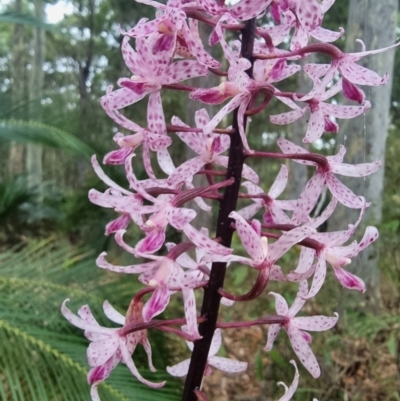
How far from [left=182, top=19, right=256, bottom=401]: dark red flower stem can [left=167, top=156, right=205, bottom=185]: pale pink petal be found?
0.07m

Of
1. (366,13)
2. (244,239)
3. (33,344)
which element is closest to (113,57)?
(366,13)

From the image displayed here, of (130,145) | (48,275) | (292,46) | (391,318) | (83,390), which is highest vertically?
(292,46)

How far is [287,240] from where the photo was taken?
77 cm

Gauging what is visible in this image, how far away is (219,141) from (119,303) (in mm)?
1202

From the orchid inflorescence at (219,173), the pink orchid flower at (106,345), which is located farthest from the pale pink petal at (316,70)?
the pink orchid flower at (106,345)

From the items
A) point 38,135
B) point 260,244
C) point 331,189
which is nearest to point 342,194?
point 331,189

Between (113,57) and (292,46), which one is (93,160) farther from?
(113,57)

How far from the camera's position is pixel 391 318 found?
271 centimetres

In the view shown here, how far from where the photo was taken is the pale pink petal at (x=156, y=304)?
31.5 inches

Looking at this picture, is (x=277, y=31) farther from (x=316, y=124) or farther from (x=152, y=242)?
(x=152, y=242)

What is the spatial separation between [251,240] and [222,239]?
122 mm

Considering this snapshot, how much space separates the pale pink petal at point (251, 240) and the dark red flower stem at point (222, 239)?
4.3 inches

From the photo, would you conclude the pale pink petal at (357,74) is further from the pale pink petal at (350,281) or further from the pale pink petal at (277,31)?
the pale pink petal at (350,281)

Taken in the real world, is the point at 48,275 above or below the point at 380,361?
above
